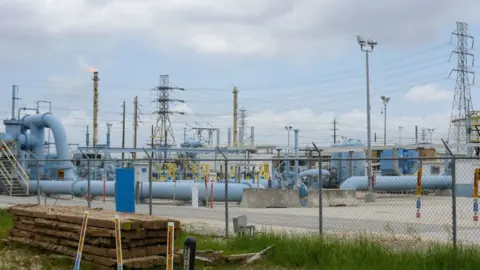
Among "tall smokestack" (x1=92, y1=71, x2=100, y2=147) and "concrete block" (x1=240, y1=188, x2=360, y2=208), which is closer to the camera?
"concrete block" (x1=240, y1=188, x2=360, y2=208)

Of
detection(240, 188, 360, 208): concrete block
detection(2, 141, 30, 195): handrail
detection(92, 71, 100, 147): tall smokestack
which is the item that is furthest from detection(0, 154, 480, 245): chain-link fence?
detection(92, 71, 100, 147): tall smokestack

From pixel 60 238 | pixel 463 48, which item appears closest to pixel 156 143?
pixel 463 48

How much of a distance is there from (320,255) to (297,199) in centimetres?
1779

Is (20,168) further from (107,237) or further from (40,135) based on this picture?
(107,237)

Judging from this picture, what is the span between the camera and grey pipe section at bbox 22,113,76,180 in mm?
39031

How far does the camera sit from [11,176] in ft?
122

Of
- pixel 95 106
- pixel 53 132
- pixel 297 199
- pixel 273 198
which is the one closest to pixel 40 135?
pixel 53 132

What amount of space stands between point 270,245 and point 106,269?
11.0 ft

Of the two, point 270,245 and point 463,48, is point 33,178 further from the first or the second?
point 463,48

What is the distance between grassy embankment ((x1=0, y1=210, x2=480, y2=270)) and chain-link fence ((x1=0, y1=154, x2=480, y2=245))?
1.08 metres

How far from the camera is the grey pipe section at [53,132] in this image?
3903 centimetres

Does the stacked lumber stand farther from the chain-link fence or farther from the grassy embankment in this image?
the chain-link fence

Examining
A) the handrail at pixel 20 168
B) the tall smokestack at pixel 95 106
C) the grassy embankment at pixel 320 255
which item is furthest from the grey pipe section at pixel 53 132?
the tall smokestack at pixel 95 106

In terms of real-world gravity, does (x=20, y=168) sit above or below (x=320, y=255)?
above
